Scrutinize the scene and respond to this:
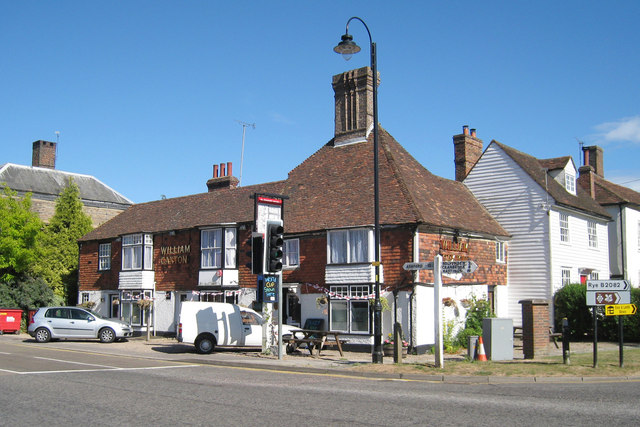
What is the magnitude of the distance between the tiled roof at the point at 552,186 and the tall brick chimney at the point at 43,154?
123ft

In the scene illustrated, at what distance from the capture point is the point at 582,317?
2588 cm

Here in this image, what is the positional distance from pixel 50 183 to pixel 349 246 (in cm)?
3465

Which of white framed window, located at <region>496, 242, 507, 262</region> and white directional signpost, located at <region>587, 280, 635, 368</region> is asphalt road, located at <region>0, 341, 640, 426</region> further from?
white framed window, located at <region>496, 242, 507, 262</region>

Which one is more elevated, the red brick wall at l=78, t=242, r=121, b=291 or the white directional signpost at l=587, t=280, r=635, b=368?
the red brick wall at l=78, t=242, r=121, b=291

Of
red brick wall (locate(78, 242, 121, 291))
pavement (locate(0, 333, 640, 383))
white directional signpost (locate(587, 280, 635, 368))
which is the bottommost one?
pavement (locate(0, 333, 640, 383))

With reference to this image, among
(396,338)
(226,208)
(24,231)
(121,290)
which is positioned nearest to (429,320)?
(396,338)

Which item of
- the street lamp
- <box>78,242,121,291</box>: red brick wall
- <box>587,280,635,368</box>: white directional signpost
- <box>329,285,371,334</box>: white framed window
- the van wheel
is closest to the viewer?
<box>587,280,635,368</box>: white directional signpost

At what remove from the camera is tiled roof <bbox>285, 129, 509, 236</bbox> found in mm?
23281

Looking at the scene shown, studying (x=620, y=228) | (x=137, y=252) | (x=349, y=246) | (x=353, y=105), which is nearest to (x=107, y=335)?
(x=137, y=252)

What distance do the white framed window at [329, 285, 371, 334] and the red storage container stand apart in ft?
57.9

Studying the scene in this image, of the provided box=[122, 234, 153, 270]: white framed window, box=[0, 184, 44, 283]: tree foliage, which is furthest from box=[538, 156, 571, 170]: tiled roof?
box=[0, 184, 44, 283]: tree foliage

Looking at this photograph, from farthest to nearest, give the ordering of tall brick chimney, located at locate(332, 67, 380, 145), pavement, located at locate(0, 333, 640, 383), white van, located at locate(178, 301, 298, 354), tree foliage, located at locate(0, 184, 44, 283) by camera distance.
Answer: tree foliage, located at locate(0, 184, 44, 283), tall brick chimney, located at locate(332, 67, 380, 145), white van, located at locate(178, 301, 298, 354), pavement, located at locate(0, 333, 640, 383)

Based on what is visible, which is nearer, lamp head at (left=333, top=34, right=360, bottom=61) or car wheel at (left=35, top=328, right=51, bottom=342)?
lamp head at (left=333, top=34, right=360, bottom=61)

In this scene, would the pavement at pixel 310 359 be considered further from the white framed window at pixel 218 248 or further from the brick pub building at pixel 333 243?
the white framed window at pixel 218 248
